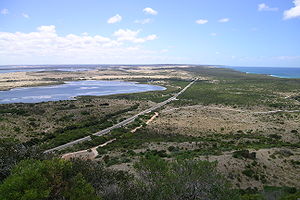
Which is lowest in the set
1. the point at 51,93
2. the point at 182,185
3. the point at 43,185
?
the point at 51,93

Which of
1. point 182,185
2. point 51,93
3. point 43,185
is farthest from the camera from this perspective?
point 51,93

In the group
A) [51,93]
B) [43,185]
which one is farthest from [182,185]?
[51,93]

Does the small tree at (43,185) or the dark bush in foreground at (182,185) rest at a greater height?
the small tree at (43,185)

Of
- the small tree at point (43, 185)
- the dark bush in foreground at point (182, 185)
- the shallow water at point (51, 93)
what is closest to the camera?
the small tree at point (43, 185)

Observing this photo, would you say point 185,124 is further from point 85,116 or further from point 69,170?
point 69,170

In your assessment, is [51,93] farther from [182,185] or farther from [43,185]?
[182,185]

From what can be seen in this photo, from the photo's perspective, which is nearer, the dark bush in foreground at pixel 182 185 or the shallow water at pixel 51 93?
the dark bush in foreground at pixel 182 185

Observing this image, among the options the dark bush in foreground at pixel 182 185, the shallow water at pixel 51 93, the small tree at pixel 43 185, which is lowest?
the shallow water at pixel 51 93

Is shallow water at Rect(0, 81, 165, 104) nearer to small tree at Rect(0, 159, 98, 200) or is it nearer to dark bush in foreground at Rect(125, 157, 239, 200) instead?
small tree at Rect(0, 159, 98, 200)

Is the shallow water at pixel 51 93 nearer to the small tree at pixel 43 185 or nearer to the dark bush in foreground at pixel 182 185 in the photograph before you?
the small tree at pixel 43 185

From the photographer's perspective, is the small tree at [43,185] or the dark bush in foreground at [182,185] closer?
the small tree at [43,185]

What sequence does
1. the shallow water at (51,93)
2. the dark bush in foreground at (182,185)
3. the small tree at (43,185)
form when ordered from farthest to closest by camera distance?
the shallow water at (51,93) → the dark bush in foreground at (182,185) → the small tree at (43,185)

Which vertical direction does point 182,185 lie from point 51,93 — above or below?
above

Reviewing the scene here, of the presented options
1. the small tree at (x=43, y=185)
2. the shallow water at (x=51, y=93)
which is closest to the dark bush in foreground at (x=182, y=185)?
the small tree at (x=43, y=185)
